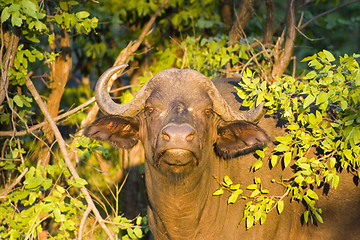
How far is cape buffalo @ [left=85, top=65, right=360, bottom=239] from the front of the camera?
4.59m

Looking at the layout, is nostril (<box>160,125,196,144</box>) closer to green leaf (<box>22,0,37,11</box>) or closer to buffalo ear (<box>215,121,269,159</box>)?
buffalo ear (<box>215,121,269,159</box>)

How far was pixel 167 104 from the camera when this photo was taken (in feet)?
14.9

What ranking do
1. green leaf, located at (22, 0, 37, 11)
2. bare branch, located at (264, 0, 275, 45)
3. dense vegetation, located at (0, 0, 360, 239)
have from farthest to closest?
bare branch, located at (264, 0, 275, 45) < green leaf, located at (22, 0, 37, 11) < dense vegetation, located at (0, 0, 360, 239)

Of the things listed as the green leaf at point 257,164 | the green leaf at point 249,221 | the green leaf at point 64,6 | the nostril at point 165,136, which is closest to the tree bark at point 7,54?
the green leaf at point 64,6

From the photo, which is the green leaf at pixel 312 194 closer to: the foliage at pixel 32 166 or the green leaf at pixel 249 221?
the green leaf at pixel 249 221

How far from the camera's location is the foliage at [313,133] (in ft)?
14.1

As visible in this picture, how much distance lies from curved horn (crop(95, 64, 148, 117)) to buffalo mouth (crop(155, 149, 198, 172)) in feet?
2.26

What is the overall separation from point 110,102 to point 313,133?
1.85 metres

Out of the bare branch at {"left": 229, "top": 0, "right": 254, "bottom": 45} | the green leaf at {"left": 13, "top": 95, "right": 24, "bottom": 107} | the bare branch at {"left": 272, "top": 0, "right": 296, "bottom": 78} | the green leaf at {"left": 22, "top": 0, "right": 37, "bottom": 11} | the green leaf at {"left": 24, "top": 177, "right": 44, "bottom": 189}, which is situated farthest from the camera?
the bare branch at {"left": 229, "top": 0, "right": 254, "bottom": 45}

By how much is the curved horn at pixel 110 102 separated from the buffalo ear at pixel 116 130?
8 cm

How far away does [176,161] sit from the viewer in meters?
4.23

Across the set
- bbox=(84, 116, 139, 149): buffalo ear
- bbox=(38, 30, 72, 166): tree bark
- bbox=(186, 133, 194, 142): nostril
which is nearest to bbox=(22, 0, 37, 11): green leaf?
bbox=(84, 116, 139, 149): buffalo ear

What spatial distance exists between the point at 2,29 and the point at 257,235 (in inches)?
135

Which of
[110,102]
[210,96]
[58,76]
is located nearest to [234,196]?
[210,96]
